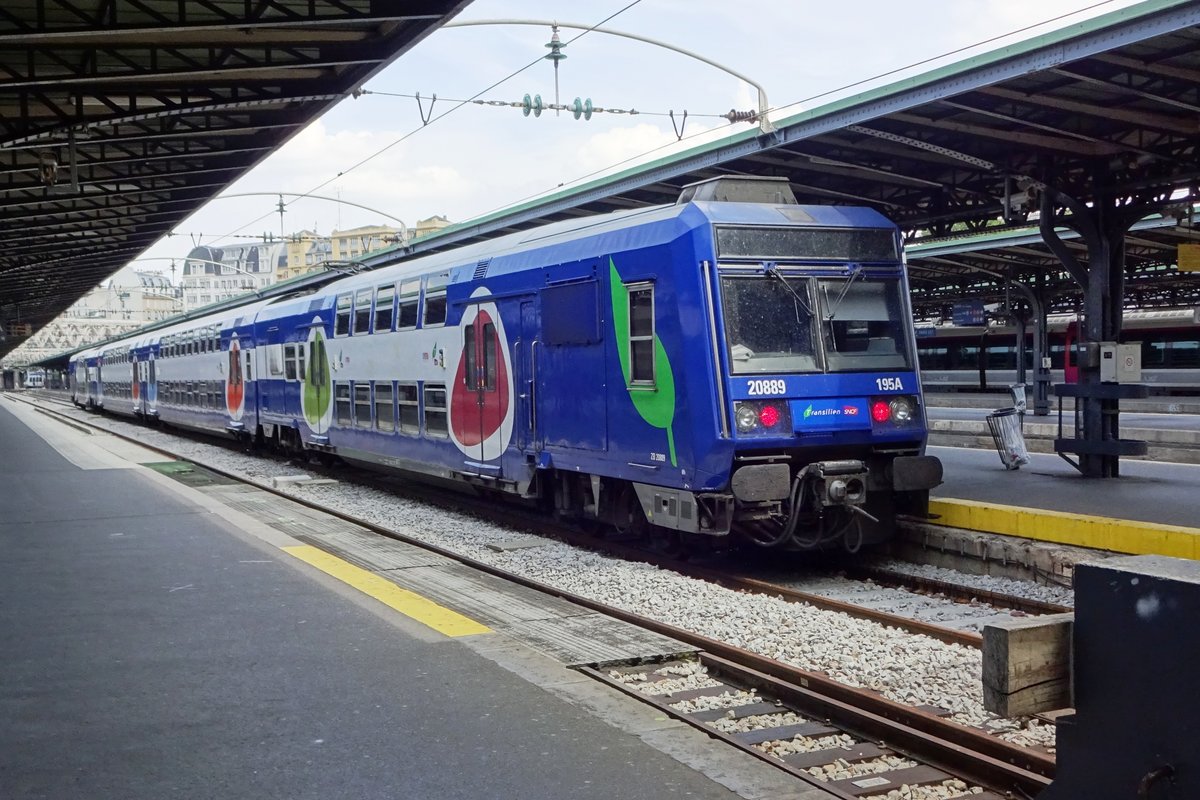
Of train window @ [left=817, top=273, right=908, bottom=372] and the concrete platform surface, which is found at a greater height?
train window @ [left=817, top=273, right=908, bottom=372]

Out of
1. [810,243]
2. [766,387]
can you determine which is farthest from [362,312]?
[766,387]

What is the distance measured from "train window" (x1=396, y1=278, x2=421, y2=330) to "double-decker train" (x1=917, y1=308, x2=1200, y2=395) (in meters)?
20.8

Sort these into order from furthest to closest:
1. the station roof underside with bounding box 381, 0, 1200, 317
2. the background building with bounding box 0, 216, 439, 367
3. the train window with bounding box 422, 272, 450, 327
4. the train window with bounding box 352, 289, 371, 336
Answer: the background building with bounding box 0, 216, 439, 367, the train window with bounding box 352, 289, 371, 336, the train window with bounding box 422, 272, 450, 327, the station roof underside with bounding box 381, 0, 1200, 317

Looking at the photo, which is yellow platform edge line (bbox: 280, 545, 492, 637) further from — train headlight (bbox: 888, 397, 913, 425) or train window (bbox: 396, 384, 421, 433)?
train headlight (bbox: 888, 397, 913, 425)

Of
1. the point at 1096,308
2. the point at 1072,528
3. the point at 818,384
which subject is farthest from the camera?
the point at 1096,308

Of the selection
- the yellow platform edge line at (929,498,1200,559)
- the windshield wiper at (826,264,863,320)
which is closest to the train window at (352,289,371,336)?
the windshield wiper at (826,264,863,320)

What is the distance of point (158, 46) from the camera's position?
15531 mm

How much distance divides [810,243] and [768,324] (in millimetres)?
925

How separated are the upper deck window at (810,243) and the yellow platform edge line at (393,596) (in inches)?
148

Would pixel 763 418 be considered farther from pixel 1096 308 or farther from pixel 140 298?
pixel 140 298

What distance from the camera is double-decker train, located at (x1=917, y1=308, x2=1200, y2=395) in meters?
36.8

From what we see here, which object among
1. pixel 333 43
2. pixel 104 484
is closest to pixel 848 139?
pixel 333 43

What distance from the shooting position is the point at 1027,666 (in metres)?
3.16

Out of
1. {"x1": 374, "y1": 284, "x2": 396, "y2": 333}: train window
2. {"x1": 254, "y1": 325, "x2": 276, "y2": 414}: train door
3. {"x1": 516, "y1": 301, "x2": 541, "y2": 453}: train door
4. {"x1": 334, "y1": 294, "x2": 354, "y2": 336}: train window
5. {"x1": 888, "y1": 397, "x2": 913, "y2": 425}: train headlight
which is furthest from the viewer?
{"x1": 254, "y1": 325, "x2": 276, "y2": 414}: train door
